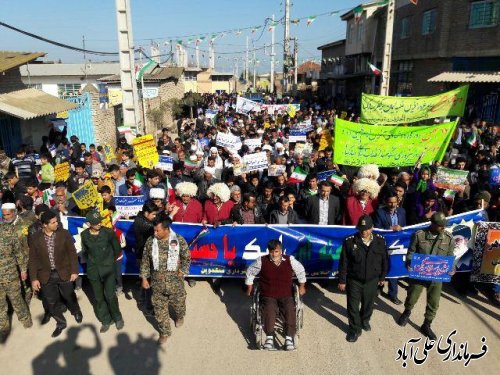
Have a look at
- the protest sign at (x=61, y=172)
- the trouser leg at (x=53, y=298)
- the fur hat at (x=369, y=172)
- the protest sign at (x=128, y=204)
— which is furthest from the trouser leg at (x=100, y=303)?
the fur hat at (x=369, y=172)

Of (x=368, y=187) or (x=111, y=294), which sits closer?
(x=111, y=294)

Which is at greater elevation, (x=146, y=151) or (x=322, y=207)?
(x=146, y=151)

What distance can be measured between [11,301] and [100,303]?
1.14m

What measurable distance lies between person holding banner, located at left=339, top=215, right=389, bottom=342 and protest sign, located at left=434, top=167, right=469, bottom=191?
2768mm

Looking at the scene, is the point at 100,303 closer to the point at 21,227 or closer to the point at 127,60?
Result: the point at 21,227

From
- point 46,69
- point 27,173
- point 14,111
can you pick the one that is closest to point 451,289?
point 27,173

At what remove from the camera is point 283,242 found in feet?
19.7

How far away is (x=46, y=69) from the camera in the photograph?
44281mm

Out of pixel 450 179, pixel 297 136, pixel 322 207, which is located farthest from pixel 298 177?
pixel 297 136

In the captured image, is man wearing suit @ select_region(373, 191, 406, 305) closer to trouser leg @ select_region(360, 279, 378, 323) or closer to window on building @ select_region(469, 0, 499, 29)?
trouser leg @ select_region(360, 279, 378, 323)

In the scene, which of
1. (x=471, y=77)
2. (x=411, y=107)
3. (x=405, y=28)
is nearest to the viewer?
(x=411, y=107)

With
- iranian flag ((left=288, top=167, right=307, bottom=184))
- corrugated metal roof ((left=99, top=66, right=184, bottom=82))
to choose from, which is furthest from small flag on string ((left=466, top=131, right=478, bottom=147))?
corrugated metal roof ((left=99, top=66, right=184, bottom=82))

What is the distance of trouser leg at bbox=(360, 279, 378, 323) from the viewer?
496cm

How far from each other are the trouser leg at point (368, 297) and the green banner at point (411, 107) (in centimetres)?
601
